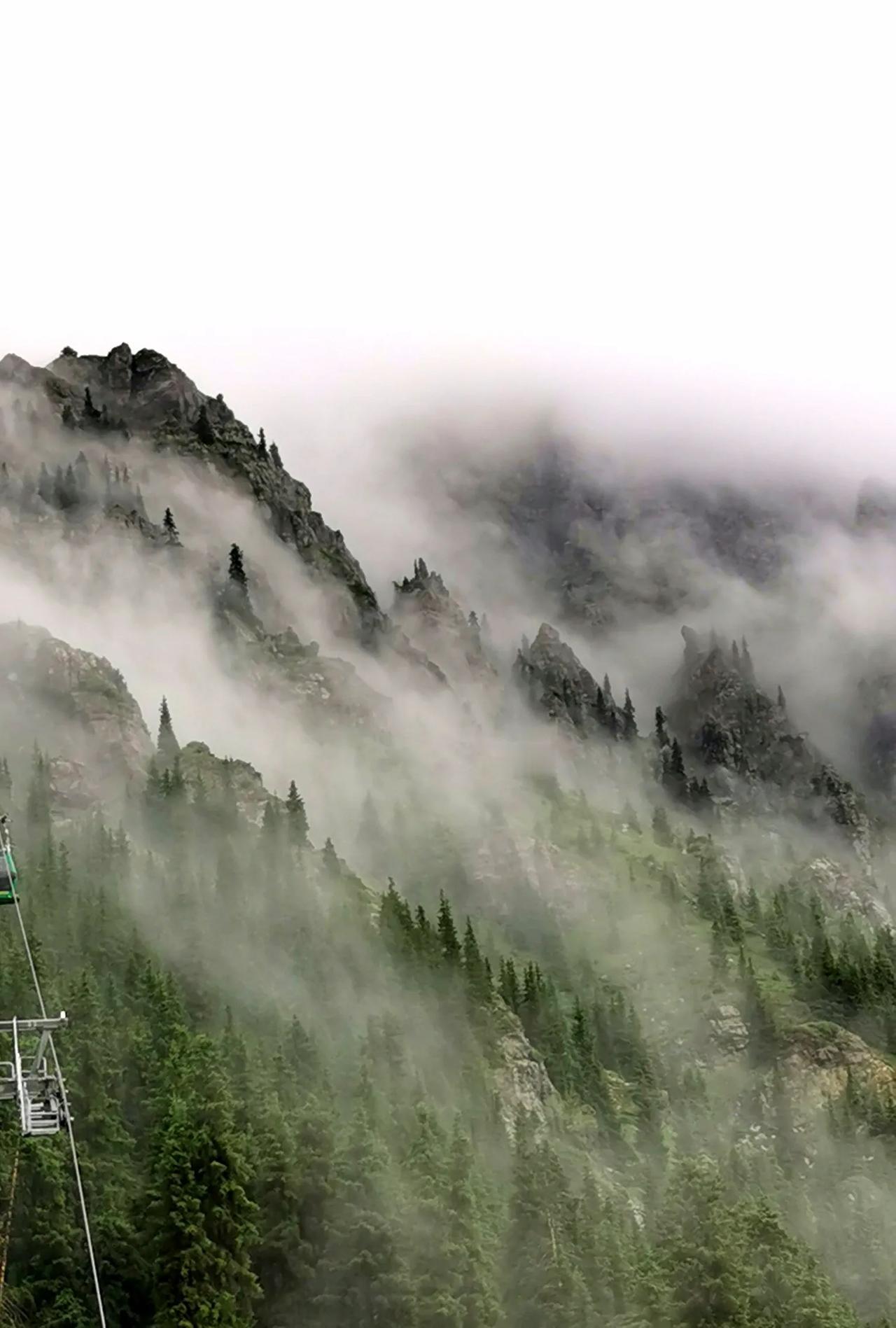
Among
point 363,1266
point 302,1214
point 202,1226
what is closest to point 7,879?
point 202,1226

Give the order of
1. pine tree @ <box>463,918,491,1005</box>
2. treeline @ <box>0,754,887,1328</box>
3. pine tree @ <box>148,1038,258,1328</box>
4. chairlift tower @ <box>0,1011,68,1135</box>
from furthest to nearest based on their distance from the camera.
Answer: pine tree @ <box>463,918,491,1005</box> < treeline @ <box>0,754,887,1328</box> < pine tree @ <box>148,1038,258,1328</box> < chairlift tower @ <box>0,1011,68,1135</box>

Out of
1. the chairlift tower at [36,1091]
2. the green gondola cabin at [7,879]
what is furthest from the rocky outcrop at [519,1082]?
the chairlift tower at [36,1091]

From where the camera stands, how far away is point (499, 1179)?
135 meters

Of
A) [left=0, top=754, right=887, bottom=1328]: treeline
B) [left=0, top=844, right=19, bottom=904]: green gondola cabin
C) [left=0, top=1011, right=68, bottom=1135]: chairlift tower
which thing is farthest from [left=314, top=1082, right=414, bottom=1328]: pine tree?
[left=0, top=1011, right=68, bottom=1135]: chairlift tower

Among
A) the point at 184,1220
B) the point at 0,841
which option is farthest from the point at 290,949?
the point at 0,841

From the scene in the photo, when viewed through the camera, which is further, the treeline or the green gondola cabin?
the treeline

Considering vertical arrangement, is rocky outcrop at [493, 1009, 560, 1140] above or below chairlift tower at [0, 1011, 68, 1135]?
below

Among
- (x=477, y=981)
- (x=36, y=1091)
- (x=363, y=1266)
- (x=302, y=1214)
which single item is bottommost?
(x=363, y=1266)

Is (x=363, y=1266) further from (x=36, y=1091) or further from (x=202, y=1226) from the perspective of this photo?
(x=36, y=1091)

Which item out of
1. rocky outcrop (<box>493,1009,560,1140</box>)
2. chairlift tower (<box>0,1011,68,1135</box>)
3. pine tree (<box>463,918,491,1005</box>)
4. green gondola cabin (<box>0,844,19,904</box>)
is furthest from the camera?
pine tree (<box>463,918,491,1005</box>)

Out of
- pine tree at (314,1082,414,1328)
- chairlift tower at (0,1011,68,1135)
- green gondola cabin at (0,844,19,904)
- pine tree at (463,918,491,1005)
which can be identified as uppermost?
green gondola cabin at (0,844,19,904)

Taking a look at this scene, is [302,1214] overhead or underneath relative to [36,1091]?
underneath

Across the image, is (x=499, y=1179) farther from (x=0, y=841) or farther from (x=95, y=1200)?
(x=0, y=841)

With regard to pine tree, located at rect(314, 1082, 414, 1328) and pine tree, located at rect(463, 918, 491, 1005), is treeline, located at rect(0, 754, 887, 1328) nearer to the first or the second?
pine tree, located at rect(314, 1082, 414, 1328)
